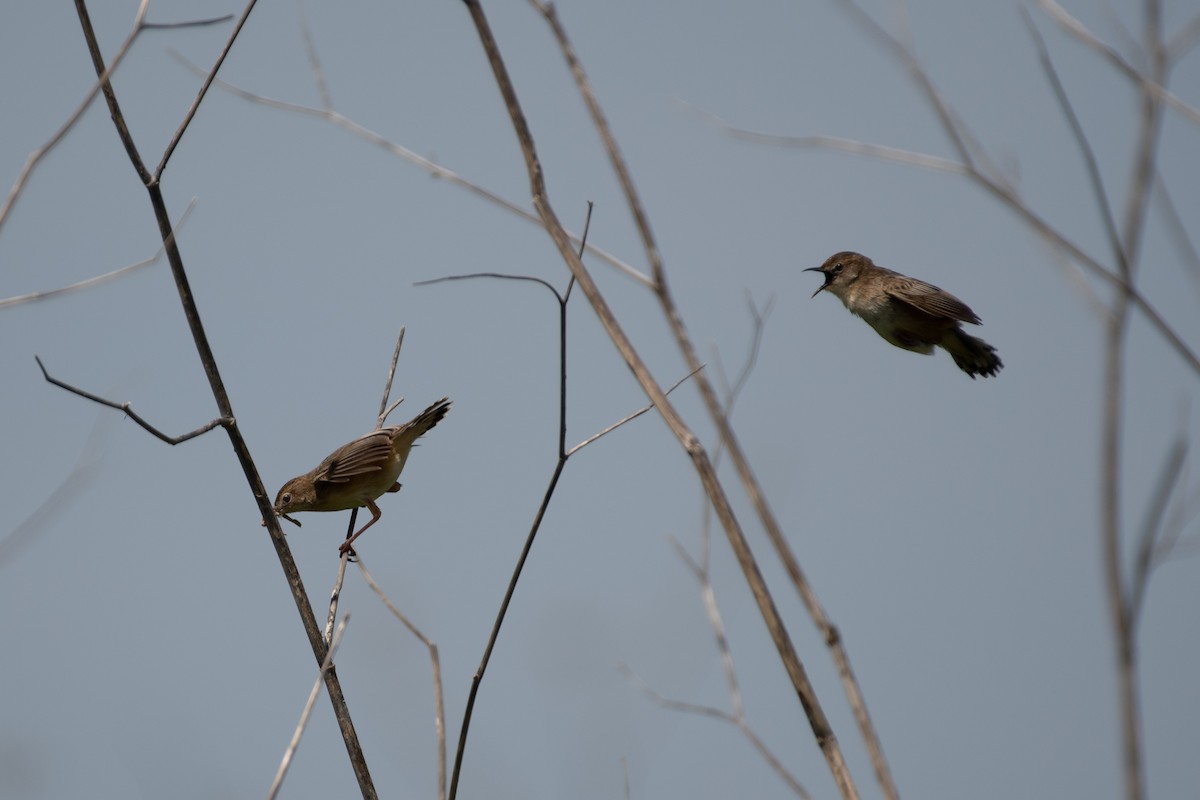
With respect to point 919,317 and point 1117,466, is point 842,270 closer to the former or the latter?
point 919,317

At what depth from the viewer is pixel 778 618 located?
1.54 m

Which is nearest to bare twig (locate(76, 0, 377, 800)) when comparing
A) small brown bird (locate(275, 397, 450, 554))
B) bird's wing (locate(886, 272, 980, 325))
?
small brown bird (locate(275, 397, 450, 554))

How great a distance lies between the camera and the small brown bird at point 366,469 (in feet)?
14.4

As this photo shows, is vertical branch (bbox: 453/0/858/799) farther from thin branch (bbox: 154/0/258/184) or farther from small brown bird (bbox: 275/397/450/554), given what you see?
small brown bird (bbox: 275/397/450/554)

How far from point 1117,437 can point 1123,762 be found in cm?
34

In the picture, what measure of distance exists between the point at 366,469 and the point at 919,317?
2.14m

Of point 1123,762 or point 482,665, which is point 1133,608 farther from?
point 482,665

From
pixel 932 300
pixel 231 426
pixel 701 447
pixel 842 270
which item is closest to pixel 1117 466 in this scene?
pixel 701 447

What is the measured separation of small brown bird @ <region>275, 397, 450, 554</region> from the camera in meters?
4.39

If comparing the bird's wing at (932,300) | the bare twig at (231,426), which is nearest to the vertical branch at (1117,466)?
the bare twig at (231,426)

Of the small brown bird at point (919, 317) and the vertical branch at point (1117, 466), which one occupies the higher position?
the small brown bird at point (919, 317)

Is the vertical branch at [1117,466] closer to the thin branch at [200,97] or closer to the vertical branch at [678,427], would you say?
the vertical branch at [678,427]

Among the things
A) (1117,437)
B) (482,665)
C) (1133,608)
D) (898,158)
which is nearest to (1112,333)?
(1117,437)

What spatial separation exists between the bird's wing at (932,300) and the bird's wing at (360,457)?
1.94 meters
